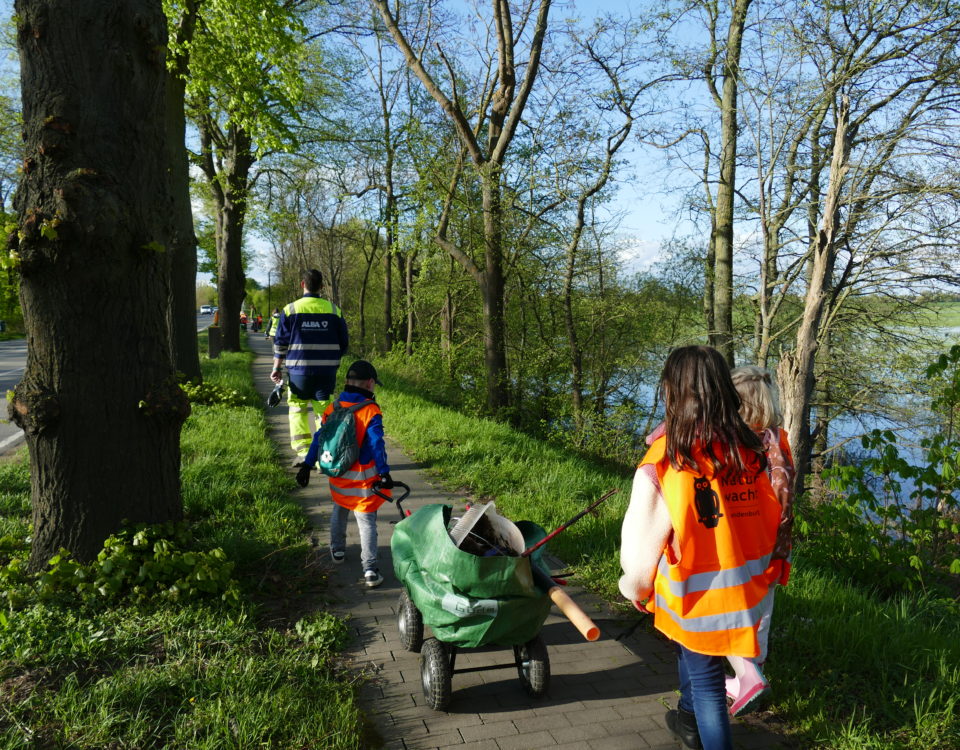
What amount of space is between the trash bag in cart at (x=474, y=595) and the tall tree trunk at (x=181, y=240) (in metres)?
8.87

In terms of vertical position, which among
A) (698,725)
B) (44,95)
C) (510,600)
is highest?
(44,95)

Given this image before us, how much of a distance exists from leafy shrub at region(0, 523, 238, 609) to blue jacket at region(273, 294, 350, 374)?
2.89 m

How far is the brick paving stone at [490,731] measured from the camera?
290 cm

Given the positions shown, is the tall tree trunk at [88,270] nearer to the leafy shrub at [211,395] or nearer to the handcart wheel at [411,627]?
the handcart wheel at [411,627]

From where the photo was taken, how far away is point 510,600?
2.94 metres

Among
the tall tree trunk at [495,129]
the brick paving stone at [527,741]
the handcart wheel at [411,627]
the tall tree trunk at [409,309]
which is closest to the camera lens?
the brick paving stone at [527,741]

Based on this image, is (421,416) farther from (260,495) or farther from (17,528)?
(17,528)

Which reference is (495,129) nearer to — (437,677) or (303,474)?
(303,474)

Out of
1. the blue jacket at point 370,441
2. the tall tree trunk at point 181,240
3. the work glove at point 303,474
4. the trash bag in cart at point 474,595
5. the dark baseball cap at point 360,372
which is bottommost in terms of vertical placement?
the trash bag in cart at point 474,595

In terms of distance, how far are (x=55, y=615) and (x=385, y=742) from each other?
6.54 feet

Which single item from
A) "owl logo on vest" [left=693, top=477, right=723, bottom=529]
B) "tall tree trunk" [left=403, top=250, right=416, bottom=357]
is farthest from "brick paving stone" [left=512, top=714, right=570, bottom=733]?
"tall tree trunk" [left=403, top=250, right=416, bottom=357]

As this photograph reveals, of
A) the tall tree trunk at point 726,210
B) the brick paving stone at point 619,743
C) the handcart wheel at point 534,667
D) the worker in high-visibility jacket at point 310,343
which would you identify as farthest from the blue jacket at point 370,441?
the tall tree trunk at point 726,210

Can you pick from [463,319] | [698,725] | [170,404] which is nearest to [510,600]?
[698,725]

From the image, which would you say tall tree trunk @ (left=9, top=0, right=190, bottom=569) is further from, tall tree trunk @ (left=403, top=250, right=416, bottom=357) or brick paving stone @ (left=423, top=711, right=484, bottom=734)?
tall tree trunk @ (left=403, top=250, right=416, bottom=357)
